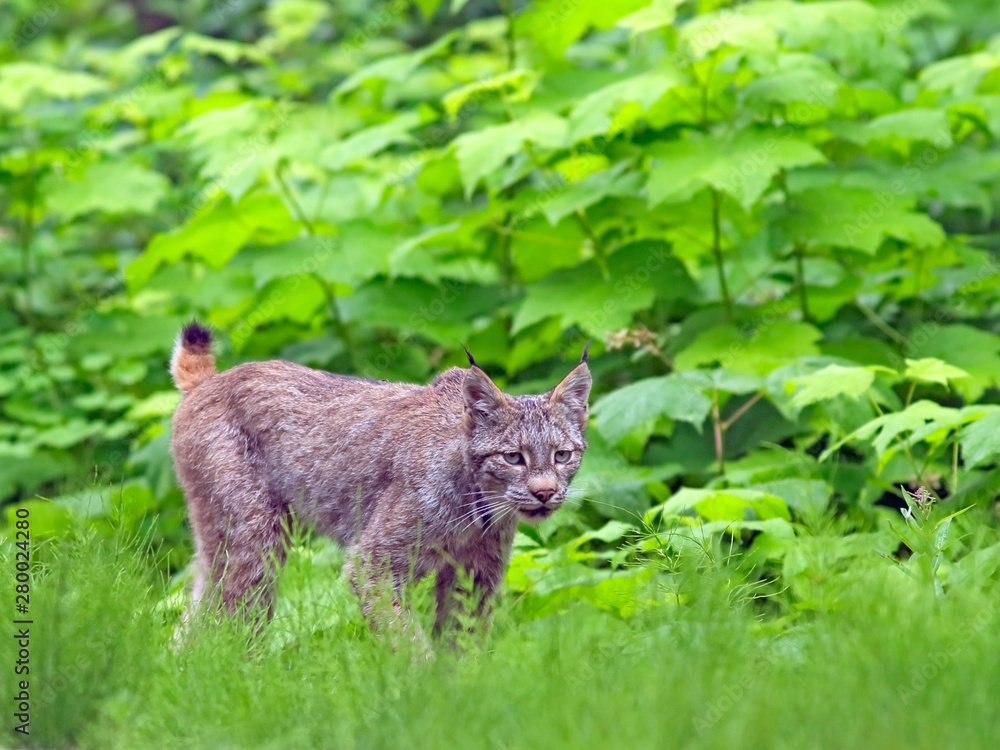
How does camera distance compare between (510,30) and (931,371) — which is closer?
(931,371)

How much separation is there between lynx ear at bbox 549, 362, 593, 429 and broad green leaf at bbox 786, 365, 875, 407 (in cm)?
100

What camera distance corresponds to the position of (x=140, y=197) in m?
8.30

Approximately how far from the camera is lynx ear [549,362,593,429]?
15.2ft

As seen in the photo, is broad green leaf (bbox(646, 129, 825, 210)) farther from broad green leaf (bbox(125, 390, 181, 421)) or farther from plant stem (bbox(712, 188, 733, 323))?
broad green leaf (bbox(125, 390, 181, 421))

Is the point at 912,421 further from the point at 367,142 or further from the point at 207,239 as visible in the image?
the point at 207,239

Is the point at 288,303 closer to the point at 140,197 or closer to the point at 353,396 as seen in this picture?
the point at 140,197

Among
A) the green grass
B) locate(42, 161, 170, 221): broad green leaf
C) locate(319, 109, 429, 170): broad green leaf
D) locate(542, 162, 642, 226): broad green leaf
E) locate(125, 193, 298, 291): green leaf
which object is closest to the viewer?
the green grass

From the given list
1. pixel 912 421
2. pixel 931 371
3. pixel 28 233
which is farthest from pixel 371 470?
pixel 28 233

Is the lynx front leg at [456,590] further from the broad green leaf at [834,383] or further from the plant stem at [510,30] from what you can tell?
the plant stem at [510,30]

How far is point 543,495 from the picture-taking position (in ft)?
14.3

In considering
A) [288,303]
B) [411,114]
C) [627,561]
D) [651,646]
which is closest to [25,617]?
[651,646]

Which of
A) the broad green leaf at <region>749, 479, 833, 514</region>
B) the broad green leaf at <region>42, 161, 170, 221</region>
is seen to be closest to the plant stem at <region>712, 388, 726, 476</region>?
the broad green leaf at <region>749, 479, 833, 514</region>

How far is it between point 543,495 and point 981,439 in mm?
1664

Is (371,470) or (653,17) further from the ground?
(653,17)
